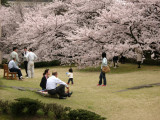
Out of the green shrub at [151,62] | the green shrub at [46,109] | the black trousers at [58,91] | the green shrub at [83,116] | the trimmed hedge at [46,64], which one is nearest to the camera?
the green shrub at [83,116]

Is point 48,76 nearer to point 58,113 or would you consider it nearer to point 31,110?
point 31,110

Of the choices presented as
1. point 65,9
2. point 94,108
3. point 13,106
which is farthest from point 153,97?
point 65,9

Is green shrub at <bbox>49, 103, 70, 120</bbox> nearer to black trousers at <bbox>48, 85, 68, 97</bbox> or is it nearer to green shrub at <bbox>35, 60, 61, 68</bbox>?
black trousers at <bbox>48, 85, 68, 97</bbox>

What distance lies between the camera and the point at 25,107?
26.0ft

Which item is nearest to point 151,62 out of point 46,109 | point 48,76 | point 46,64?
point 46,64

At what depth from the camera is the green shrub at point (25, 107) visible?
26.2 feet

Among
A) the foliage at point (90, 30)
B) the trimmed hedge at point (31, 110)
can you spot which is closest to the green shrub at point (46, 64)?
the foliage at point (90, 30)

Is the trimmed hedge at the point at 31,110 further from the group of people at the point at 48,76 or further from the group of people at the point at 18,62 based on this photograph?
the group of people at the point at 18,62

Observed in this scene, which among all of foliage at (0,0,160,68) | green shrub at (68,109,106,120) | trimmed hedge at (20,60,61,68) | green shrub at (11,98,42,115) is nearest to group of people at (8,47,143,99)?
green shrub at (11,98,42,115)

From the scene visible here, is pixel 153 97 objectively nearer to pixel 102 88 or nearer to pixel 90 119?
pixel 102 88

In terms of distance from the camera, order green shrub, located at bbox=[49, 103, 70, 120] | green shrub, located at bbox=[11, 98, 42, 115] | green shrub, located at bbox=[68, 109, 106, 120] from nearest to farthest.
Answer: green shrub, located at bbox=[68, 109, 106, 120] < green shrub, located at bbox=[49, 103, 70, 120] < green shrub, located at bbox=[11, 98, 42, 115]

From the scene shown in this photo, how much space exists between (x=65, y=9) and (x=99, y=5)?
6542 mm

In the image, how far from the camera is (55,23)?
2756 cm

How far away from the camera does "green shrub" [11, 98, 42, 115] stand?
26.2 feet
